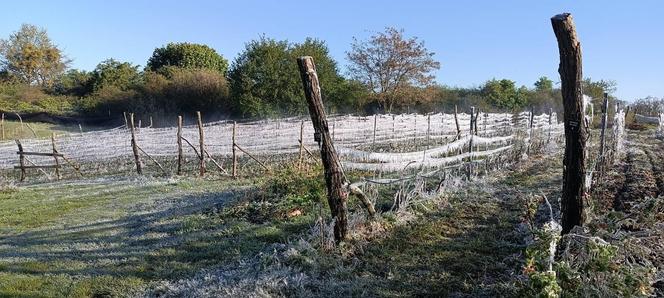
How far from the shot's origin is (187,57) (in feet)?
123

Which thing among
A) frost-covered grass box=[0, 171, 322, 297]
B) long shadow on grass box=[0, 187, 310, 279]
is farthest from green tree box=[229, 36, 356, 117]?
long shadow on grass box=[0, 187, 310, 279]

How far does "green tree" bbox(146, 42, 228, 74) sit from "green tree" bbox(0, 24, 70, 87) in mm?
8943

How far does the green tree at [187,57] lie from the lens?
3747cm

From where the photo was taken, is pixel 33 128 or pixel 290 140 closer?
pixel 290 140

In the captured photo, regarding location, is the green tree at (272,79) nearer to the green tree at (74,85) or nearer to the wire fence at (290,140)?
the wire fence at (290,140)

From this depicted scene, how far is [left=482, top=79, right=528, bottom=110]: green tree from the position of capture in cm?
3406

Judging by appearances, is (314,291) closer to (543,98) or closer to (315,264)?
(315,264)

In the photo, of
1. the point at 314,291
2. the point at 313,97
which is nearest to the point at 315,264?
the point at 314,291

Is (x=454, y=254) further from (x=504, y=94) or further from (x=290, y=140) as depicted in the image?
(x=504, y=94)

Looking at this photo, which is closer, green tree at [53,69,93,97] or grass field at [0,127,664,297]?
grass field at [0,127,664,297]

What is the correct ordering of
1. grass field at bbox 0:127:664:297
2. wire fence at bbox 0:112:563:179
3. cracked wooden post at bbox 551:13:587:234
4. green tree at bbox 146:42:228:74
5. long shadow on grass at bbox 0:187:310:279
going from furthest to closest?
1. green tree at bbox 146:42:228:74
2. wire fence at bbox 0:112:563:179
3. long shadow on grass at bbox 0:187:310:279
4. grass field at bbox 0:127:664:297
5. cracked wooden post at bbox 551:13:587:234

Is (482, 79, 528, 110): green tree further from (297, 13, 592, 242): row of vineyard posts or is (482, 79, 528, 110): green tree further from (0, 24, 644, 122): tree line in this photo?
(297, 13, 592, 242): row of vineyard posts

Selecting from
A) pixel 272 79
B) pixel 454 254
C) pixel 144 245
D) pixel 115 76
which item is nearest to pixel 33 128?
pixel 115 76

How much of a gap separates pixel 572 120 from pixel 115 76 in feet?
124
